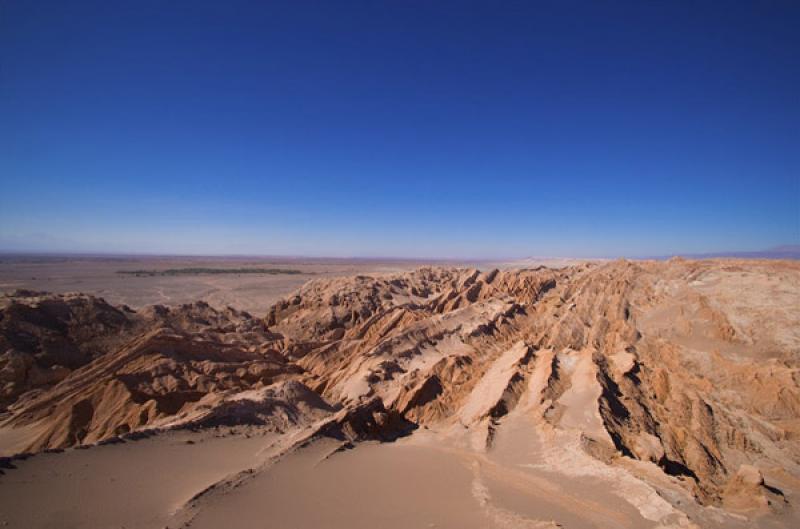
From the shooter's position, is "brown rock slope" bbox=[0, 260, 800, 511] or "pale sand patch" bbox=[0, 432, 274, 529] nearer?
"pale sand patch" bbox=[0, 432, 274, 529]

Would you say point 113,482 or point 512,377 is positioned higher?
point 113,482

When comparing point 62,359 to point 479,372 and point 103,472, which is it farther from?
point 479,372

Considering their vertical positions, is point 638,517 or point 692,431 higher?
point 638,517

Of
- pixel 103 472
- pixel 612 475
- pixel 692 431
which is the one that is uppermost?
pixel 103 472

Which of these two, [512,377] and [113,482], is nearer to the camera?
[113,482]

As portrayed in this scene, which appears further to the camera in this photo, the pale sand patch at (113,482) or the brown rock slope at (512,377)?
the brown rock slope at (512,377)

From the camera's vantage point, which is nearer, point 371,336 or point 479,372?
point 479,372

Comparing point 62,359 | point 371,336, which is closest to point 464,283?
point 371,336

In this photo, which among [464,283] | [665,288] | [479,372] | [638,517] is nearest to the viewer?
[638,517]
